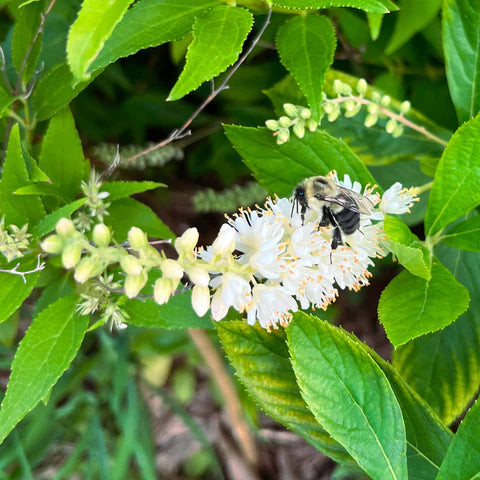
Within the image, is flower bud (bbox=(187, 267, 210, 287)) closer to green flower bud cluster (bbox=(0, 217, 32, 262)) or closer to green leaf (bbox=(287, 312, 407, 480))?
green leaf (bbox=(287, 312, 407, 480))

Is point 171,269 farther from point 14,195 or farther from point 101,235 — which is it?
point 14,195

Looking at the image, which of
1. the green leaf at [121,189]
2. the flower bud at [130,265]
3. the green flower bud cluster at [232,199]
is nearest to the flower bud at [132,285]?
the flower bud at [130,265]

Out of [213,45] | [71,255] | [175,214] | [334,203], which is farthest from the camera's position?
[175,214]

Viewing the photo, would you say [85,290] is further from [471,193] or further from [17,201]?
[471,193]

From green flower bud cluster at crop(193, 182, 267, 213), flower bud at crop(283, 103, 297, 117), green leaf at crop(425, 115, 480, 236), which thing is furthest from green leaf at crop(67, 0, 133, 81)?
green flower bud cluster at crop(193, 182, 267, 213)

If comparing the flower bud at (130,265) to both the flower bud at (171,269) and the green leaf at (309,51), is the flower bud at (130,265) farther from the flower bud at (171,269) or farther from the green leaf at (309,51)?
the green leaf at (309,51)

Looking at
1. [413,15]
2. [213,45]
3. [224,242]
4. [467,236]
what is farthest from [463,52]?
[224,242]
